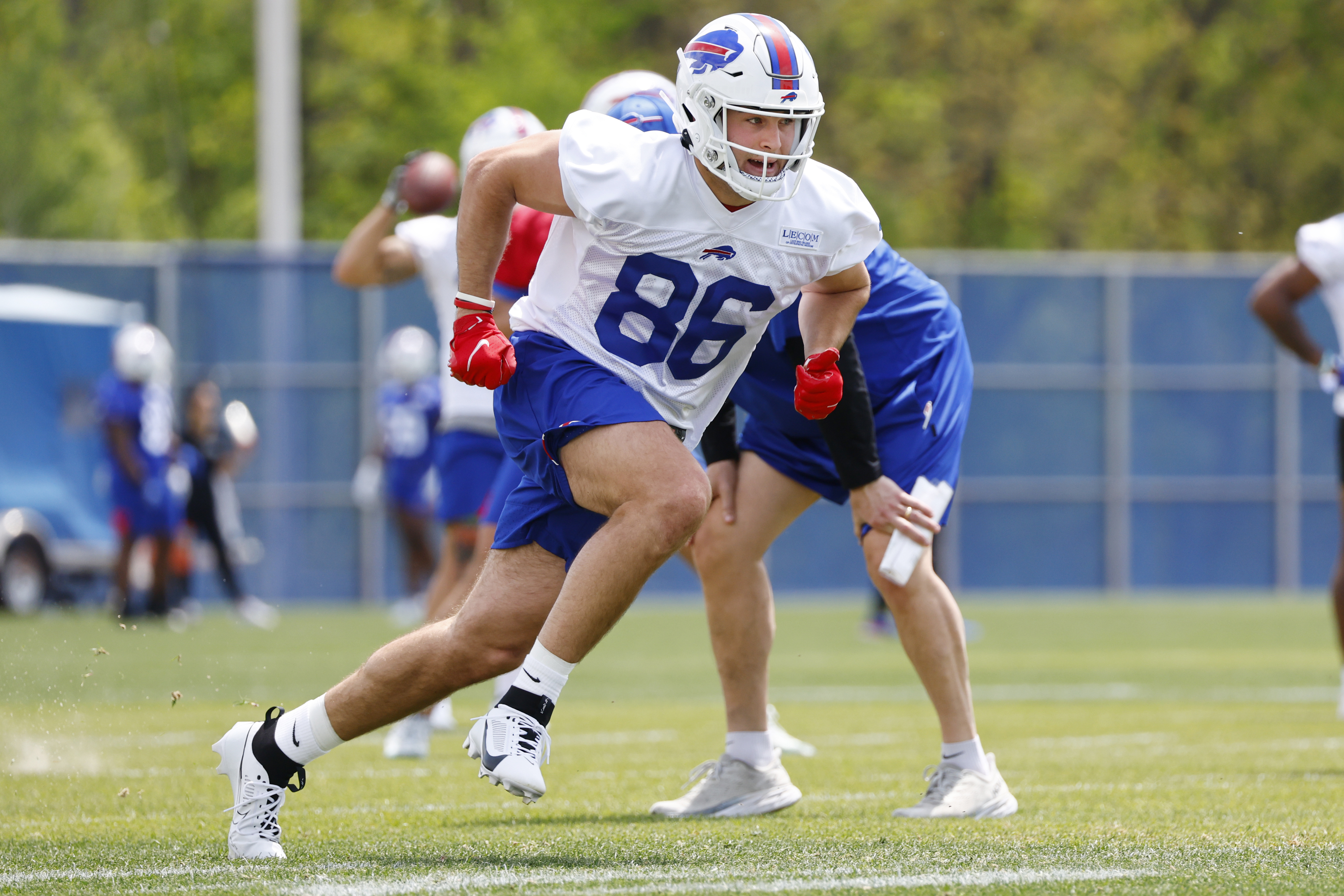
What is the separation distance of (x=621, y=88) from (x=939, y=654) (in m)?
2.16

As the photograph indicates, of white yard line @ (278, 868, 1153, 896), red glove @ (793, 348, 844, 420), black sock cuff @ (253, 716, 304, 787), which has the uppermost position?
red glove @ (793, 348, 844, 420)

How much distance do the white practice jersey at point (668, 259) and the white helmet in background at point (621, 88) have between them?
1644 millimetres

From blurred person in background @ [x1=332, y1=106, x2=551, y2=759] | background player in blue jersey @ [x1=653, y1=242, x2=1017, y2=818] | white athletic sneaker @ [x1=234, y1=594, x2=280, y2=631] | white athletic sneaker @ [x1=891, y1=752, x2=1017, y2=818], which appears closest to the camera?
white athletic sneaker @ [x1=891, y1=752, x2=1017, y2=818]

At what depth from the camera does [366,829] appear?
14.6ft

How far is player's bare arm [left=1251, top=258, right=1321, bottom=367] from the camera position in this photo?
7734mm

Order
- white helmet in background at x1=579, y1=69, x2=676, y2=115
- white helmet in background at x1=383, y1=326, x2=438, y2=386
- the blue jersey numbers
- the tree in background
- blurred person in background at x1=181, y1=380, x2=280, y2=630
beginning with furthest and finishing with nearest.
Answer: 1. the tree in background
2. blurred person in background at x1=181, y1=380, x2=280, y2=630
3. white helmet in background at x1=383, y1=326, x2=438, y2=386
4. white helmet in background at x1=579, y1=69, x2=676, y2=115
5. the blue jersey numbers

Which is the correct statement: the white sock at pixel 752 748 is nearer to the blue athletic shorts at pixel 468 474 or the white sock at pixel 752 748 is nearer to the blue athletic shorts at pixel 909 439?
the blue athletic shorts at pixel 909 439

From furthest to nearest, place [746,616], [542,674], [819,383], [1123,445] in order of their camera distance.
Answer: [1123,445] → [746,616] → [819,383] → [542,674]

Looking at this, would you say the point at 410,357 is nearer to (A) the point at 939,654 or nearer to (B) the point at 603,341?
(A) the point at 939,654

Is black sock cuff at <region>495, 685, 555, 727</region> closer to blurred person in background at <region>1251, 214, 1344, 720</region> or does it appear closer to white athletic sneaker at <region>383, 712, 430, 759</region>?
white athletic sneaker at <region>383, 712, 430, 759</region>

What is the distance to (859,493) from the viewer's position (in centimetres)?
481

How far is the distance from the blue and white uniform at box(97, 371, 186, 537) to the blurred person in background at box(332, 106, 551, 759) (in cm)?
812

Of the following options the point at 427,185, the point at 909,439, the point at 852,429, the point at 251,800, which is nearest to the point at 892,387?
the point at 909,439


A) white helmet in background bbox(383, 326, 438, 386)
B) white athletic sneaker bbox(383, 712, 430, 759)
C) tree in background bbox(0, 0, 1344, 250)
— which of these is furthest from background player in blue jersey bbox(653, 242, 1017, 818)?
tree in background bbox(0, 0, 1344, 250)
